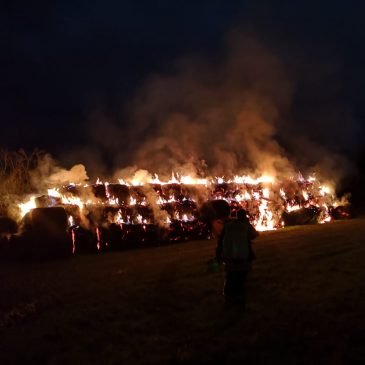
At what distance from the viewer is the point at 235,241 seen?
660 cm

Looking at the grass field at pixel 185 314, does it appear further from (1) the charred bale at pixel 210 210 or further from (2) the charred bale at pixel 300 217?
(2) the charred bale at pixel 300 217

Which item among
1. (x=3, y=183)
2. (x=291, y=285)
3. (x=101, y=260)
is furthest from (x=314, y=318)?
(x=3, y=183)

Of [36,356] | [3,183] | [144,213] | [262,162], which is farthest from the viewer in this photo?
[262,162]

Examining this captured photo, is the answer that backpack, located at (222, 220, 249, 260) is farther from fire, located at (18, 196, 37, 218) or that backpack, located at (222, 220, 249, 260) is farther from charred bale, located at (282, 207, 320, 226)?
charred bale, located at (282, 207, 320, 226)

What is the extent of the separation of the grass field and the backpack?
806 millimetres

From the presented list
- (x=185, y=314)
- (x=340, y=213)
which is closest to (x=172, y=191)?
(x=340, y=213)

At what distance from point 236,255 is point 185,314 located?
1.13m

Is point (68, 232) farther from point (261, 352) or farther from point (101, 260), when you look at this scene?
point (261, 352)

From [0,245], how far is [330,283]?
10212mm

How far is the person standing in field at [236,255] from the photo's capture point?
21.6 feet

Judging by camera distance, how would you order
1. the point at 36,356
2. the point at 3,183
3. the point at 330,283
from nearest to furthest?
the point at 36,356
the point at 330,283
the point at 3,183

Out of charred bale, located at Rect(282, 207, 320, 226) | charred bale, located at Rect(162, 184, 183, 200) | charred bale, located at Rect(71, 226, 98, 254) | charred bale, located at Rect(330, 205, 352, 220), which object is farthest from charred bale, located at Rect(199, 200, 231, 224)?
charred bale, located at Rect(330, 205, 352, 220)

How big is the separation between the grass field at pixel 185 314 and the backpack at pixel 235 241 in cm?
81

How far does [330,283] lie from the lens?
7.96m
